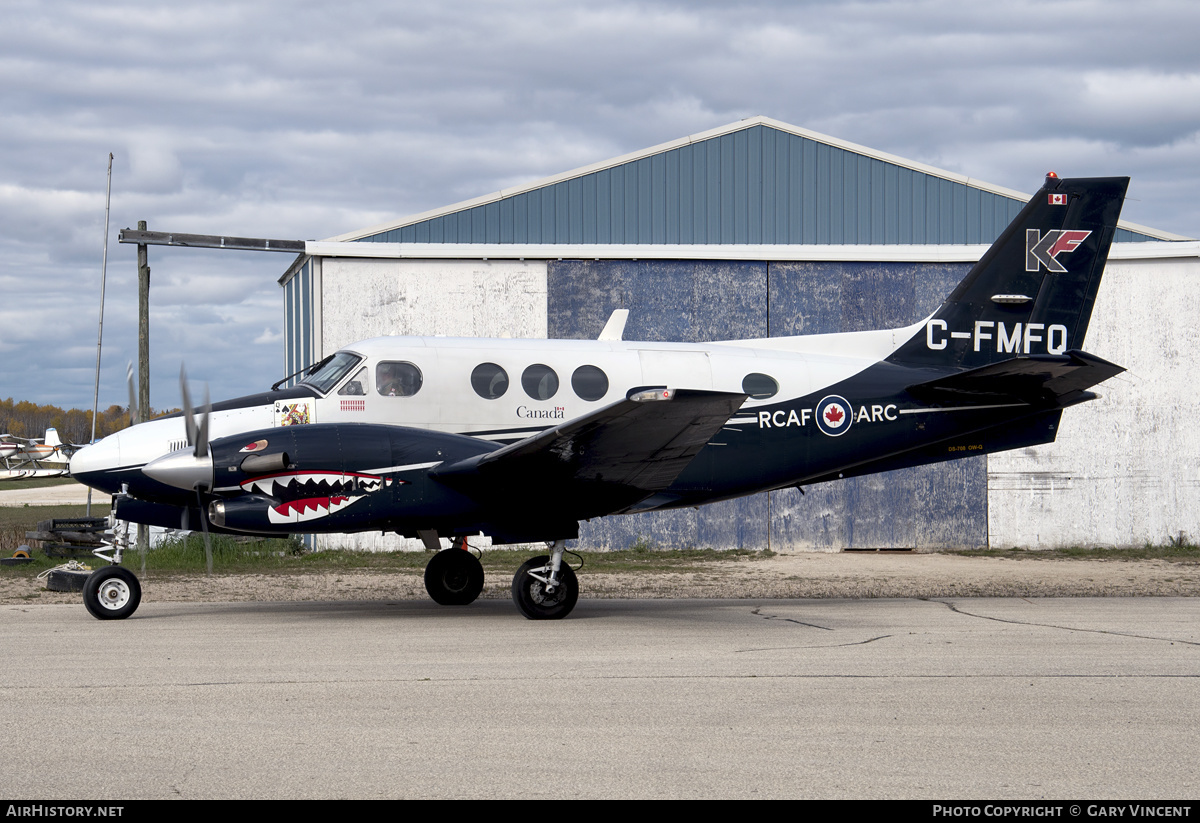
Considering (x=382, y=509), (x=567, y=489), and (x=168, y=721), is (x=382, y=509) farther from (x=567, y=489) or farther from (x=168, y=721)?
(x=168, y=721)

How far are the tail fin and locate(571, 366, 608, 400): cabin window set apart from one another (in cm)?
391

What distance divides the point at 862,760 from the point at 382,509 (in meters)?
6.41

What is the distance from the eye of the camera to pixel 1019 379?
41.9 feet

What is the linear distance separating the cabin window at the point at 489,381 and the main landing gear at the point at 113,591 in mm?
3987

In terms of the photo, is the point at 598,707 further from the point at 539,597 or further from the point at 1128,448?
the point at 1128,448

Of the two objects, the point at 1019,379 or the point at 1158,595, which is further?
the point at 1158,595

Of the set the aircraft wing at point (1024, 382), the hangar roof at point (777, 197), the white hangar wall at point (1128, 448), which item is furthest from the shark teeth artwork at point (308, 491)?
the white hangar wall at point (1128, 448)

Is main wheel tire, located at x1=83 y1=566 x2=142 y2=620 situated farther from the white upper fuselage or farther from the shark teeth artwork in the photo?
the shark teeth artwork

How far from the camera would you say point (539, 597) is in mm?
11422

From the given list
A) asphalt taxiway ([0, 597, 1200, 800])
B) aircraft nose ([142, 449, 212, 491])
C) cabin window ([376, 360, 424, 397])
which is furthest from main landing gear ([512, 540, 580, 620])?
aircraft nose ([142, 449, 212, 491])

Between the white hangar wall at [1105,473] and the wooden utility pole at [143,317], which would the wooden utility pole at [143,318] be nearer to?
the wooden utility pole at [143,317]

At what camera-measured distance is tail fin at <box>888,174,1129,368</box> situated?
13.7 m

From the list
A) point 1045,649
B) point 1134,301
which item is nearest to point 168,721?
point 1045,649

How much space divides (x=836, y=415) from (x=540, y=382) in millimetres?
3572
